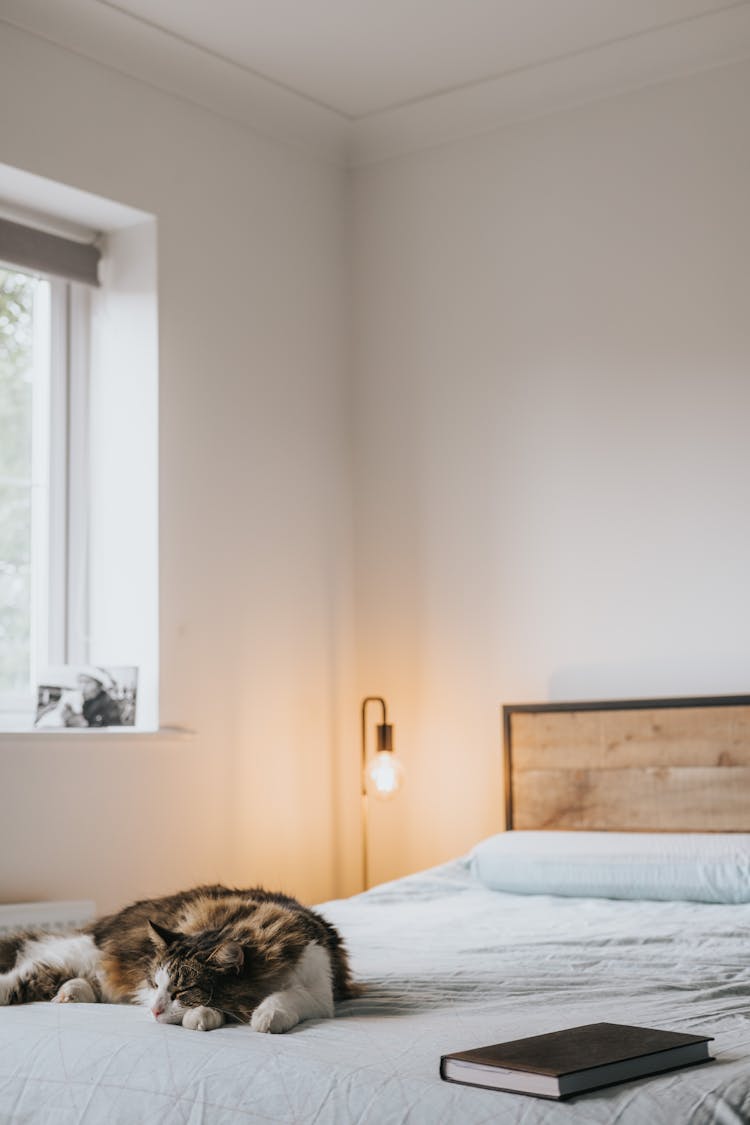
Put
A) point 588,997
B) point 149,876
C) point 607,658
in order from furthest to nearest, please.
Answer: point 607,658 → point 149,876 → point 588,997

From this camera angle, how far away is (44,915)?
114 inches

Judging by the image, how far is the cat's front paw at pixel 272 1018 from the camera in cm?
158

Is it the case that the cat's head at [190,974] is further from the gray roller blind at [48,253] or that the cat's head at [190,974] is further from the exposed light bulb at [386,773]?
the gray roller blind at [48,253]

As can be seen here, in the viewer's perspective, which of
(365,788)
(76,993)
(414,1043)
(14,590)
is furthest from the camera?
(365,788)

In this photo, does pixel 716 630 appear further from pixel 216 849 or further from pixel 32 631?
pixel 32 631

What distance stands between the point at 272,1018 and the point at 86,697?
1.74m

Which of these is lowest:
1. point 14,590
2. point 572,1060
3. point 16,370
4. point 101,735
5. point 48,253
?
point 572,1060

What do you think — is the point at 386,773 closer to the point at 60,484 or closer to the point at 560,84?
the point at 60,484

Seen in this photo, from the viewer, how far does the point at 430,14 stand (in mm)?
3238

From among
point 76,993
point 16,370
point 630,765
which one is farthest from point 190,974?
point 16,370

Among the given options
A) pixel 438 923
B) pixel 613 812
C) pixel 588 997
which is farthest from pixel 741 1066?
pixel 613 812

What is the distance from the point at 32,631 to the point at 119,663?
0.78ft

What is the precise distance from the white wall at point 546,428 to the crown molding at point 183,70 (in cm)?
31

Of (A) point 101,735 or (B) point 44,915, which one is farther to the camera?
(A) point 101,735
